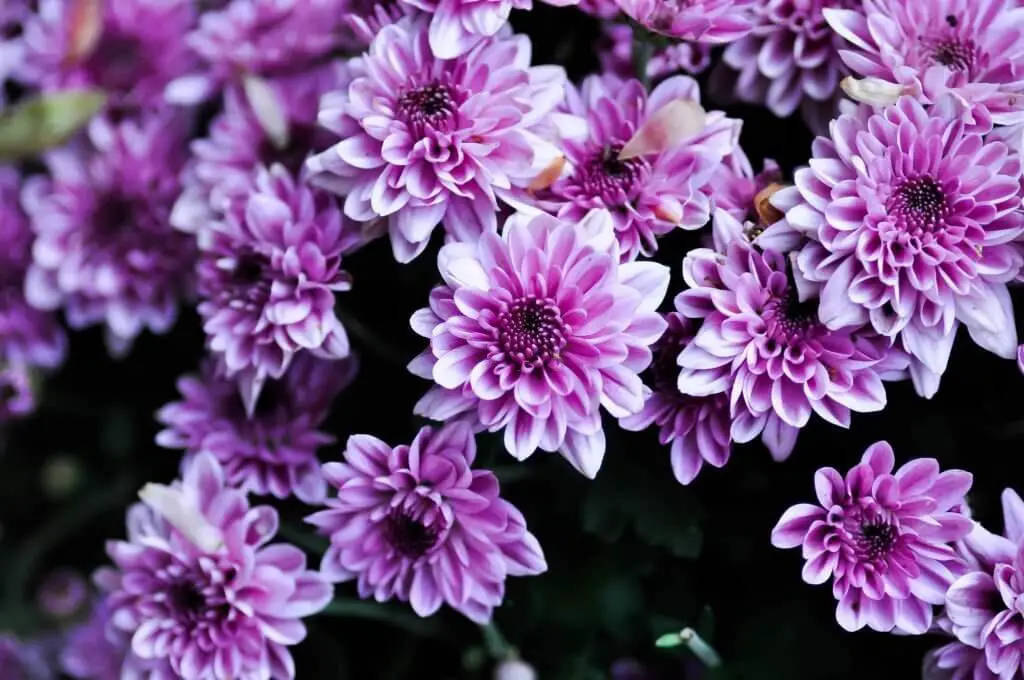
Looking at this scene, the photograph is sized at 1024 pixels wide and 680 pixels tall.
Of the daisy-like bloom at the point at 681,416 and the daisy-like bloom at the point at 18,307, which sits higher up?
the daisy-like bloom at the point at 681,416

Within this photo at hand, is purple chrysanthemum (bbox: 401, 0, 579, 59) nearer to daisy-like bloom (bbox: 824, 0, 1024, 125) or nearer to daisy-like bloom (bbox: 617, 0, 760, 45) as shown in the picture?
daisy-like bloom (bbox: 617, 0, 760, 45)

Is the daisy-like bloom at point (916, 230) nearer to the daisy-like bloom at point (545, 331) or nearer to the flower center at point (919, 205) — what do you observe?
the flower center at point (919, 205)

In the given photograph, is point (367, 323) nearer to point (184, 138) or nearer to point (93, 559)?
point (184, 138)

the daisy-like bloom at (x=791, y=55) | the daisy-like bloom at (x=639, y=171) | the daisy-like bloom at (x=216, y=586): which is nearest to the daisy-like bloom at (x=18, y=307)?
the daisy-like bloom at (x=216, y=586)

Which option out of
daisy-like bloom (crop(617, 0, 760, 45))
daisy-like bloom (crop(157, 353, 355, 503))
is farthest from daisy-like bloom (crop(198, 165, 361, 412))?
daisy-like bloom (crop(617, 0, 760, 45))

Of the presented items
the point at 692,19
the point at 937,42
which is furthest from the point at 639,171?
the point at 937,42

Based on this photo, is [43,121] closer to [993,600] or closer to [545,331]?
[545,331]
